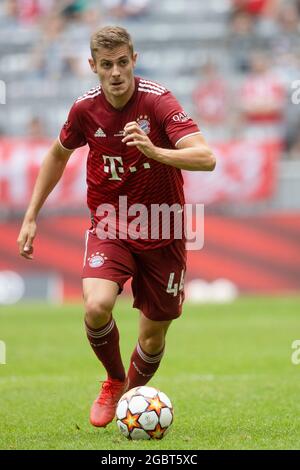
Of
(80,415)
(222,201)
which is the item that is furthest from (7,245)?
(80,415)

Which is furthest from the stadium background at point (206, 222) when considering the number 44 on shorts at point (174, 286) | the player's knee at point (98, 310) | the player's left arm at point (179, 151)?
the player's left arm at point (179, 151)

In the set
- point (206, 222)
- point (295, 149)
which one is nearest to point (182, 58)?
point (295, 149)

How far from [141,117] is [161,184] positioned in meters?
0.46

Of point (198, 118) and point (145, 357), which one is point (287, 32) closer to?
point (198, 118)

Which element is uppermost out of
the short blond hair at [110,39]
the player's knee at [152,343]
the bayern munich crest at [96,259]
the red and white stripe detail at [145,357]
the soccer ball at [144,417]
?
the short blond hair at [110,39]

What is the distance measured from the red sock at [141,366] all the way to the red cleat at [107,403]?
0.17 m

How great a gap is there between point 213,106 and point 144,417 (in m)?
13.1

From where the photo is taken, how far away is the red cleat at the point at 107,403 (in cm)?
655

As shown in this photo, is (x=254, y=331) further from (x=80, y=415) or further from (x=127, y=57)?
(x=127, y=57)

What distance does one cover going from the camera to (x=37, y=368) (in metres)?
10.1

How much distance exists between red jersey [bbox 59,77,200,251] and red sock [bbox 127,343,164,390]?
81 cm

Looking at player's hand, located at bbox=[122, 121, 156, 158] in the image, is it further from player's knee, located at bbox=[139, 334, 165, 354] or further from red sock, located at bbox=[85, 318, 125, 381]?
player's knee, located at bbox=[139, 334, 165, 354]

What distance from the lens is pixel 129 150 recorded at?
6.57 metres

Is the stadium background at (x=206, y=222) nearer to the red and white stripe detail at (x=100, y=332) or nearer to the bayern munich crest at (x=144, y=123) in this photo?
the red and white stripe detail at (x=100, y=332)
